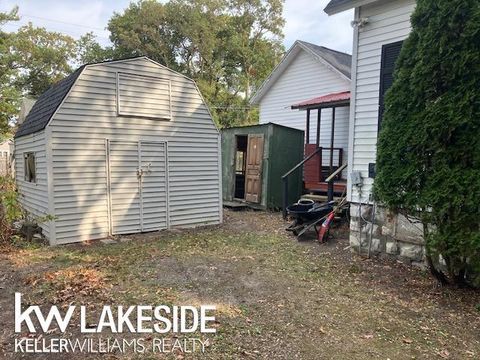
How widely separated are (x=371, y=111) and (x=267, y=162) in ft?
14.5

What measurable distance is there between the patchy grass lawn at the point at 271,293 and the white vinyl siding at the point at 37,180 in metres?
0.89

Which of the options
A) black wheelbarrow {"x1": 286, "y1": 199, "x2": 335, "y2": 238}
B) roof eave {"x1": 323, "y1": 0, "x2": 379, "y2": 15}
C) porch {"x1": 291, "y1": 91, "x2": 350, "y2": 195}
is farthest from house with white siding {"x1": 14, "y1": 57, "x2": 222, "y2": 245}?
roof eave {"x1": 323, "y1": 0, "x2": 379, "y2": 15}

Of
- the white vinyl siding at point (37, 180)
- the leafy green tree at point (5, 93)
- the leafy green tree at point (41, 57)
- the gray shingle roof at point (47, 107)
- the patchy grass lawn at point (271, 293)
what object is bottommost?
the patchy grass lawn at point (271, 293)

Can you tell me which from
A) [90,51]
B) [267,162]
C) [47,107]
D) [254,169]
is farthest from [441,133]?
[90,51]

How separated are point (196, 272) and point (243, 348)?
202 cm

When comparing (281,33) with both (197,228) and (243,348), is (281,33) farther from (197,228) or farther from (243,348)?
(243,348)

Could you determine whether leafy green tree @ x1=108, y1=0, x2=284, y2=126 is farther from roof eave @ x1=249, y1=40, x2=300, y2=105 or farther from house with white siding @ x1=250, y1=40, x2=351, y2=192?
house with white siding @ x1=250, y1=40, x2=351, y2=192

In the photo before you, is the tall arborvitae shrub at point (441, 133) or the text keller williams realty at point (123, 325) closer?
the text keller williams realty at point (123, 325)

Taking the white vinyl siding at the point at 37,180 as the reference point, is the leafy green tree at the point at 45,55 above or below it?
above

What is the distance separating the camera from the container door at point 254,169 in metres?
9.69

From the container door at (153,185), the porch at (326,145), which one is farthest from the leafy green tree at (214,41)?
the container door at (153,185)

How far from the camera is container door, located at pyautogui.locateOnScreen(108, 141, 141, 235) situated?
6.65 meters

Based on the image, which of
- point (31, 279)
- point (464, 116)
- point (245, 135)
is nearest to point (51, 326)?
point (31, 279)

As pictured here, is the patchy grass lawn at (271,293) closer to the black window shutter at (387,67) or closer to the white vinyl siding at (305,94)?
the black window shutter at (387,67)
